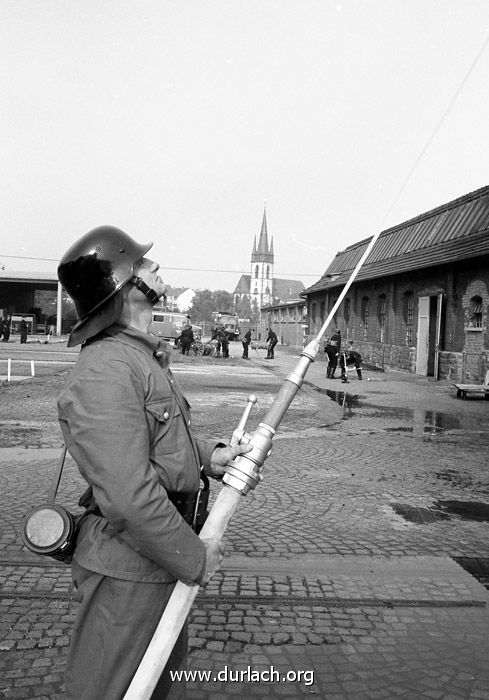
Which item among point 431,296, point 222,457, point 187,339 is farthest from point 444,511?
point 187,339

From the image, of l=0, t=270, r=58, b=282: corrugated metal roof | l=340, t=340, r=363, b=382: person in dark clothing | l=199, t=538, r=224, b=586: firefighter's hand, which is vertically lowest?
l=340, t=340, r=363, b=382: person in dark clothing

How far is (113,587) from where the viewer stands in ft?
6.34

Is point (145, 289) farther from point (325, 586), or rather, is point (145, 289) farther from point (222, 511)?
point (325, 586)

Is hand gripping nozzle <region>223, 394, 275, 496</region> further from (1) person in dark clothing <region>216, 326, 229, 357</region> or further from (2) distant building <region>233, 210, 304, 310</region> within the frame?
(2) distant building <region>233, 210, 304, 310</region>

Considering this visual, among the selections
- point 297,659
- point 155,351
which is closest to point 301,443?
point 297,659

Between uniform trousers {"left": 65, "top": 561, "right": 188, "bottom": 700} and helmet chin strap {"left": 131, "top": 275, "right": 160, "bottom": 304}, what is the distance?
0.97 m

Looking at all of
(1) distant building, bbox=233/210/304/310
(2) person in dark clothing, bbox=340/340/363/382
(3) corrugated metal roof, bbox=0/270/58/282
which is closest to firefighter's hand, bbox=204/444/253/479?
(2) person in dark clothing, bbox=340/340/363/382

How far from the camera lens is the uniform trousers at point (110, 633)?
1.89 m

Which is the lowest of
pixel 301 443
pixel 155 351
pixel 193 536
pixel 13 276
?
pixel 301 443

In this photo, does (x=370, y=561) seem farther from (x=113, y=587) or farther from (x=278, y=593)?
(x=113, y=587)

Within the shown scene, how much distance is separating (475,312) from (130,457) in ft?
66.7

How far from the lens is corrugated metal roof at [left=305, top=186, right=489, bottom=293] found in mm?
21359

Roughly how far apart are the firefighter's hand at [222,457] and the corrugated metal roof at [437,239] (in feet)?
60.8

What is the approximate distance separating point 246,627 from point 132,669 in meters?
1.87
